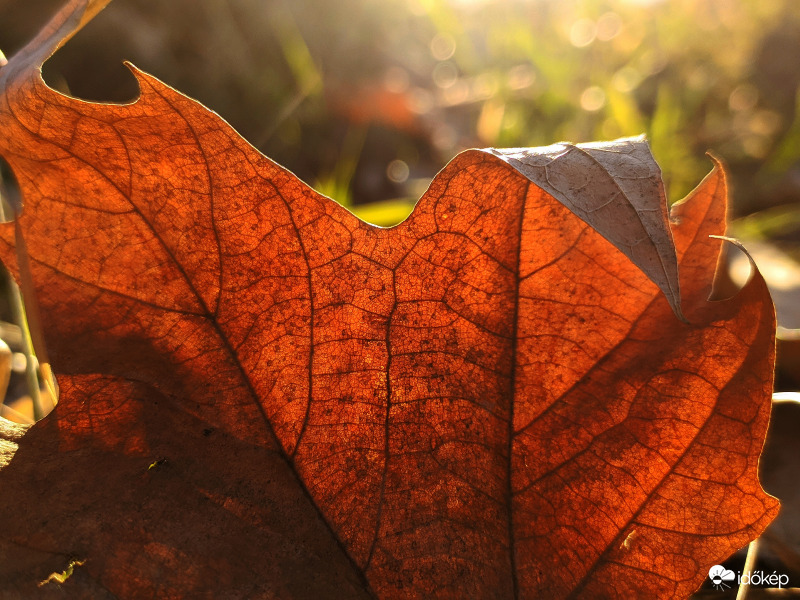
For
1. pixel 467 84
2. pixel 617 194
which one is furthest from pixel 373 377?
pixel 467 84

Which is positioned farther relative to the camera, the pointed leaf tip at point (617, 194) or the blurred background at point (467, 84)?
the blurred background at point (467, 84)

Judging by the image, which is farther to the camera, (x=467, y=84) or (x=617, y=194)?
(x=467, y=84)

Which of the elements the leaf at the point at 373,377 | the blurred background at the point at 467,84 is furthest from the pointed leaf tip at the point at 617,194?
the blurred background at the point at 467,84

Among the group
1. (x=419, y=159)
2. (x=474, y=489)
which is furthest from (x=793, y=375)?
(x=419, y=159)

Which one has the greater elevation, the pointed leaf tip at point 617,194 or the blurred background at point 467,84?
the blurred background at point 467,84

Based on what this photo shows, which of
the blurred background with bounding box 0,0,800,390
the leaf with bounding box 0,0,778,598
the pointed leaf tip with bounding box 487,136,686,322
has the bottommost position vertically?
the leaf with bounding box 0,0,778,598

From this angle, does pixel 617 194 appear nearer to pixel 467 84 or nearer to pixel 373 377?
pixel 373 377

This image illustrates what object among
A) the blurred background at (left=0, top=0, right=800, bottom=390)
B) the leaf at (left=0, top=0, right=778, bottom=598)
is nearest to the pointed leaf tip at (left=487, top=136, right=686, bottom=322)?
the leaf at (left=0, top=0, right=778, bottom=598)

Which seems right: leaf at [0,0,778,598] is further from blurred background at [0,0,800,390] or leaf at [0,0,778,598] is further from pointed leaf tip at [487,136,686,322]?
blurred background at [0,0,800,390]

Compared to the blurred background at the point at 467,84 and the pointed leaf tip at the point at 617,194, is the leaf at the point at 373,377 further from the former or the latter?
the blurred background at the point at 467,84
